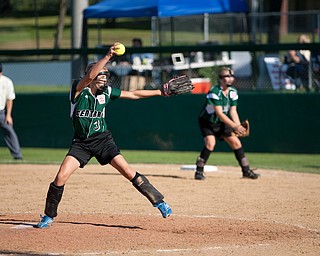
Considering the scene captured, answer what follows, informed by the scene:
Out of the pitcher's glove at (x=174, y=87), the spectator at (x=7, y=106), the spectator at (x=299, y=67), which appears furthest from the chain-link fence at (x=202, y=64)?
the pitcher's glove at (x=174, y=87)

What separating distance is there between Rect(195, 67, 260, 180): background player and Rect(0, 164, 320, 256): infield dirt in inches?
13.2

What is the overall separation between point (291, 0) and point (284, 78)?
995 inches

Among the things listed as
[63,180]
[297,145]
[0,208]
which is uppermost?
[63,180]

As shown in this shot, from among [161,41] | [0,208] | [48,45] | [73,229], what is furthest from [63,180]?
[48,45]

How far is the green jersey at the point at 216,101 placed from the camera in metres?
13.5

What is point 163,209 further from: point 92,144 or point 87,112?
point 87,112

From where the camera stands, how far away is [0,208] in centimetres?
1091

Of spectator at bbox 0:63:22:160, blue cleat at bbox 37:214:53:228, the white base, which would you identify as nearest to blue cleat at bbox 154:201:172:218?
blue cleat at bbox 37:214:53:228

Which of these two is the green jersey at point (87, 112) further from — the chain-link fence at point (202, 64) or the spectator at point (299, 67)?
the spectator at point (299, 67)

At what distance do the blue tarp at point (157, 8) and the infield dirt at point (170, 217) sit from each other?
9201 mm

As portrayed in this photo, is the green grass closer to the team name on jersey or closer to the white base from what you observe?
the white base

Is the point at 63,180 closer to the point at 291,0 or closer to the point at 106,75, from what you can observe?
the point at 106,75

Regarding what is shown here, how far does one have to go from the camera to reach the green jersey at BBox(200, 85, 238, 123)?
13.5 meters

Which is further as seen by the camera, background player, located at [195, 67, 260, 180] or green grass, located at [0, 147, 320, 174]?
green grass, located at [0, 147, 320, 174]
